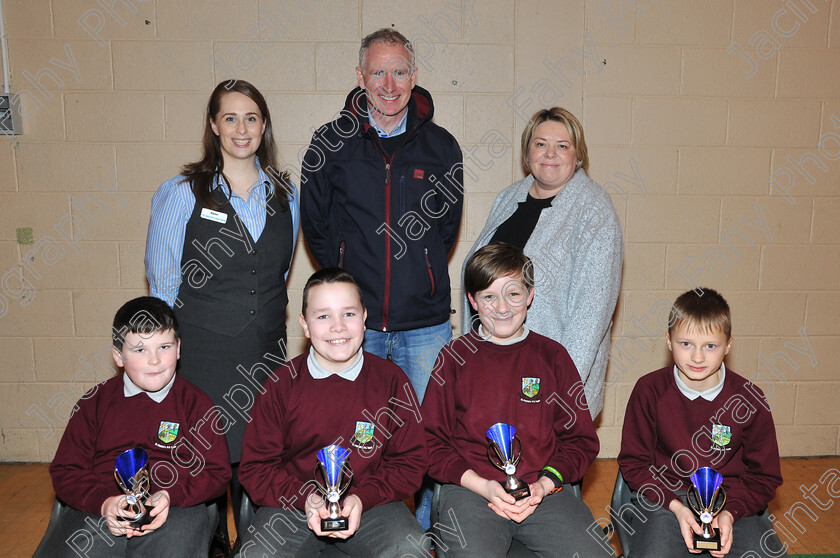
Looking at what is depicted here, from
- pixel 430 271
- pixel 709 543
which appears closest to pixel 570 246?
pixel 430 271

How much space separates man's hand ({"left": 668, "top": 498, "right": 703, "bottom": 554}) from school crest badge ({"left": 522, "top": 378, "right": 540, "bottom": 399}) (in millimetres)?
542

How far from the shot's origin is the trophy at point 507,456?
188 cm

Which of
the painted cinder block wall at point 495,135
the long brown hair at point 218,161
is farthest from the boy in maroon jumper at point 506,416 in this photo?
the painted cinder block wall at point 495,135

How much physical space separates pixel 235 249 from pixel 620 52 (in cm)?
238

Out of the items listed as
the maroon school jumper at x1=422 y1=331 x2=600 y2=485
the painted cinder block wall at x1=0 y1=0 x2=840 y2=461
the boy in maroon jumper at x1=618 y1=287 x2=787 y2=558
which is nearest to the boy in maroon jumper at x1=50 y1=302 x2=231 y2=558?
the maroon school jumper at x1=422 y1=331 x2=600 y2=485

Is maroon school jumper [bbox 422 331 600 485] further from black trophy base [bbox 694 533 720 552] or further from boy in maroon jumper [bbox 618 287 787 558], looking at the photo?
black trophy base [bbox 694 533 720 552]

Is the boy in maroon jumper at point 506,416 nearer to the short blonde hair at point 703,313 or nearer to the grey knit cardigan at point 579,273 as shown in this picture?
the grey knit cardigan at point 579,273

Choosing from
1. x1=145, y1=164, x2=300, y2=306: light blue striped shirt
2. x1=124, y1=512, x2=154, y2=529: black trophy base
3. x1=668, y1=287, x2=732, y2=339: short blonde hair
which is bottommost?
x1=124, y1=512, x2=154, y2=529: black trophy base

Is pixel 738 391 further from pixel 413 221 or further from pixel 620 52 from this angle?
pixel 620 52

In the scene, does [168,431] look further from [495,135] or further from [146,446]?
[495,135]

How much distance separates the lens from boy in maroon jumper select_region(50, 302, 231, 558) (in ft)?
6.23

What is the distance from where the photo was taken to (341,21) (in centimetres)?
336

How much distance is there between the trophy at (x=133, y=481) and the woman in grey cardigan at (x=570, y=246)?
4.20 feet

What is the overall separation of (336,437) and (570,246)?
1.09m
